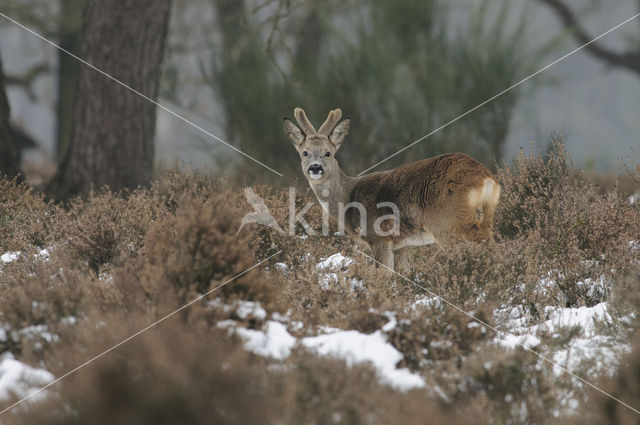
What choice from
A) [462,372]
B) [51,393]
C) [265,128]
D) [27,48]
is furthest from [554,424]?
[27,48]

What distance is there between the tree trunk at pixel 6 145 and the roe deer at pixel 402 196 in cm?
528

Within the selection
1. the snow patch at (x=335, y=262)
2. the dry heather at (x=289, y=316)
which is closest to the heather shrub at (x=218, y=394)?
the dry heather at (x=289, y=316)

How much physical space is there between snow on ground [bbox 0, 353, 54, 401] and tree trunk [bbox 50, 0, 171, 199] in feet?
17.4

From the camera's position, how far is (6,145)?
32.0ft

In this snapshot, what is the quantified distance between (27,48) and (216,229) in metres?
16.7

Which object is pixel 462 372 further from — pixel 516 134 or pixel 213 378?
pixel 516 134

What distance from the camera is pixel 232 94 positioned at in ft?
40.7

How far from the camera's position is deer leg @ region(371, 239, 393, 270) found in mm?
6137

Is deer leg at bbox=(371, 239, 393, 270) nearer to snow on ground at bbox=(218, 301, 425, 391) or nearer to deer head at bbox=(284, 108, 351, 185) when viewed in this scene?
deer head at bbox=(284, 108, 351, 185)

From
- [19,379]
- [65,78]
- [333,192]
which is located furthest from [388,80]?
[65,78]

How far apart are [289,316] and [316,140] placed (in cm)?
221

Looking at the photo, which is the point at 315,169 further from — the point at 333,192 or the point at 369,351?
the point at 369,351

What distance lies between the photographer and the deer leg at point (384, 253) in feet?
20.1

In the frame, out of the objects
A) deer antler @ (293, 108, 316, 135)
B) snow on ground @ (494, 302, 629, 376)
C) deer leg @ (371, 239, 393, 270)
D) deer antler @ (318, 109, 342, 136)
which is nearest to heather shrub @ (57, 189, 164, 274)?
deer antler @ (293, 108, 316, 135)
